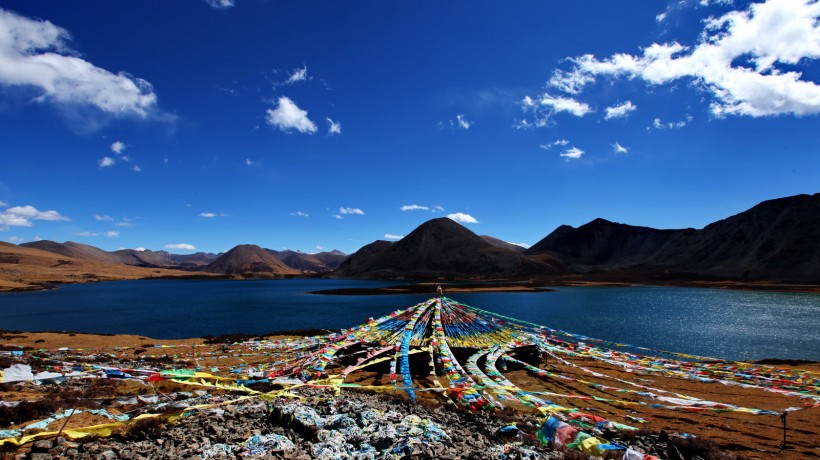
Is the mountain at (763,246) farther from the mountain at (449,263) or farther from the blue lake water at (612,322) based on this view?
the blue lake water at (612,322)

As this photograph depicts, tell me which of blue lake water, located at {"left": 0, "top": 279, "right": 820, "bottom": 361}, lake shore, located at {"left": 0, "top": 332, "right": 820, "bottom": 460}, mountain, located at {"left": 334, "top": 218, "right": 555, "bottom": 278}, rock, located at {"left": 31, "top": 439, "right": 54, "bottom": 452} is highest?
mountain, located at {"left": 334, "top": 218, "right": 555, "bottom": 278}

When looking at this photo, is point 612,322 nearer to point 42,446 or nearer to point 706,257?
point 42,446

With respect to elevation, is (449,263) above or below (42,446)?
above

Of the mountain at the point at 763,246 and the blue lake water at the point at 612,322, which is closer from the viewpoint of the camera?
the blue lake water at the point at 612,322

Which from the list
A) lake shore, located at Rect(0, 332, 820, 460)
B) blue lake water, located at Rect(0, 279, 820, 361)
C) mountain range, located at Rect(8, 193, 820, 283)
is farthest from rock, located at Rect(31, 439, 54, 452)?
mountain range, located at Rect(8, 193, 820, 283)

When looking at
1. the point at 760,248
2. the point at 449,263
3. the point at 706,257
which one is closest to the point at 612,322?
the point at 760,248

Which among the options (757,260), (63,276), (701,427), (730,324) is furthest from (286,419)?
(63,276)

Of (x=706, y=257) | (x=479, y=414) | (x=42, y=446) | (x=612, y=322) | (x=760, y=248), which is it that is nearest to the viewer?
(x=42, y=446)

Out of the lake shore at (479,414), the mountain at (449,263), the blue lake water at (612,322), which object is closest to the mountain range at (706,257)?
the mountain at (449,263)

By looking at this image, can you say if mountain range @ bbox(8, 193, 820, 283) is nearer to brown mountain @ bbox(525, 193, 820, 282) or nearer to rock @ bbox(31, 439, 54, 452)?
brown mountain @ bbox(525, 193, 820, 282)

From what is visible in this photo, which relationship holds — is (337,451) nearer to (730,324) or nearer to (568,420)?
(568,420)

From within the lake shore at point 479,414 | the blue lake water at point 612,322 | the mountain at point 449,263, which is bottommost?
the blue lake water at point 612,322
